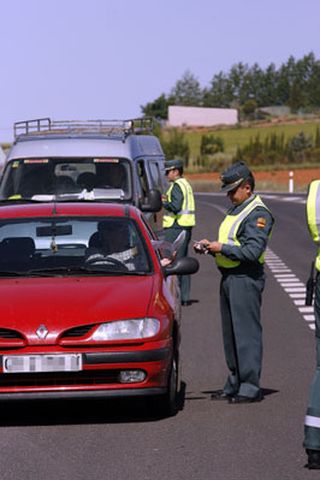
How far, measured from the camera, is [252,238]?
390 inches

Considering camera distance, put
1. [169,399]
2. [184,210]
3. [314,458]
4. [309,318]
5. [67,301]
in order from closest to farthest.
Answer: [314,458] < [67,301] < [169,399] < [309,318] < [184,210]

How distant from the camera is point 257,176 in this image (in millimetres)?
94562

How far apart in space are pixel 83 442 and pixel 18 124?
44.8ft

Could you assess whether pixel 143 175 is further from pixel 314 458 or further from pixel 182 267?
pixel 314 458

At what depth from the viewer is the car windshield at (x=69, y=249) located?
10047mm

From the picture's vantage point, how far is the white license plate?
890 centimetres

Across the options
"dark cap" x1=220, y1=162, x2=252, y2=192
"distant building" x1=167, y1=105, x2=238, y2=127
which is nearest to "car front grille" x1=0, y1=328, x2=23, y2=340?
"dark cap" x1=220, y1=162, x2=252, y2=192

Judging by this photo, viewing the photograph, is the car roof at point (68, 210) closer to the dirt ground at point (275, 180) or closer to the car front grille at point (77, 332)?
the car front grille at point (77, 332)

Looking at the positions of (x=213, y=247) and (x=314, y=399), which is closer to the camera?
(x=314, y=399)

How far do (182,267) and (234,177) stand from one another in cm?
74

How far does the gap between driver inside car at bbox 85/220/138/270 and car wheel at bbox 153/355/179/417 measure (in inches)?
36.1

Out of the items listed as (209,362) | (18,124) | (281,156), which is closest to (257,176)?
(281,156)

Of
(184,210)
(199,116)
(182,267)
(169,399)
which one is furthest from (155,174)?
(199,116)

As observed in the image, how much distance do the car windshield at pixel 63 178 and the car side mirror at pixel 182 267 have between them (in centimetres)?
680
